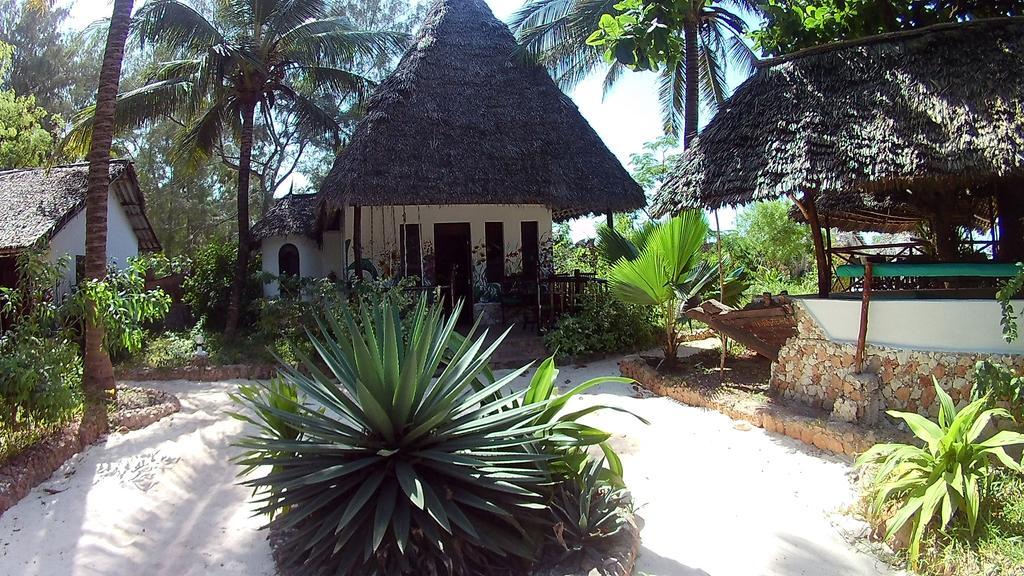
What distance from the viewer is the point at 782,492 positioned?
452 cm

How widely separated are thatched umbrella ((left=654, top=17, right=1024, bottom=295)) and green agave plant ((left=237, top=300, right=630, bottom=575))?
153 inches

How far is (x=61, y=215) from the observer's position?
33.9 feet

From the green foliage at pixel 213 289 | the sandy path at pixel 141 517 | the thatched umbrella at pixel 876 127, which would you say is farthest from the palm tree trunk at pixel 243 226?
the thatched umbrella at pixel 876 127

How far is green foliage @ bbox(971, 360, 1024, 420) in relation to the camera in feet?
14.5

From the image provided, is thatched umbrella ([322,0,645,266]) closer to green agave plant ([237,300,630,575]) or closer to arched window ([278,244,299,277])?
arched window ([278,244,299,277])

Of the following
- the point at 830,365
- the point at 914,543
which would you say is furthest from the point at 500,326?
the point at 914,543

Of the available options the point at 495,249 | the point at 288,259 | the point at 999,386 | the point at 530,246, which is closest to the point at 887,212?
the point at 999,386

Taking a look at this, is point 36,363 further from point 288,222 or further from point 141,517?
point 288,222

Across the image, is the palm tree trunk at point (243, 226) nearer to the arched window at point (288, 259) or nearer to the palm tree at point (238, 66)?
the palm tree at point (238, 66)

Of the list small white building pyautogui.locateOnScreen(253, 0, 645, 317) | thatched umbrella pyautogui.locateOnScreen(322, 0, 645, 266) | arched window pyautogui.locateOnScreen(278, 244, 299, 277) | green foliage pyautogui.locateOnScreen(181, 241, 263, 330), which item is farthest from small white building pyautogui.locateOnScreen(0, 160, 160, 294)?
thatched umbrella pyautogui.locateOnScreen(322, 0, 645, 266)

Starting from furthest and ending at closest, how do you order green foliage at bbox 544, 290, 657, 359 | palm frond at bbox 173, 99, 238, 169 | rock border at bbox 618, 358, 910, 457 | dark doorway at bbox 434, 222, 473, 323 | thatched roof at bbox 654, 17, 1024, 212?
palm frond at bbox 173, 99, 238, 169
dark doorway at bbox 434, 222, 473, 323
green foliage at bbox 544, 290, 657, 359
thatched roof at bbox 654, 17, 1024, 212
rock border at bbox 618, 358, 910, 457

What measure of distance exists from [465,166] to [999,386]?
7224mm

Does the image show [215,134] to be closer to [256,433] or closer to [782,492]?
[256,433]

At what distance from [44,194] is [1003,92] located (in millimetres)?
13789
